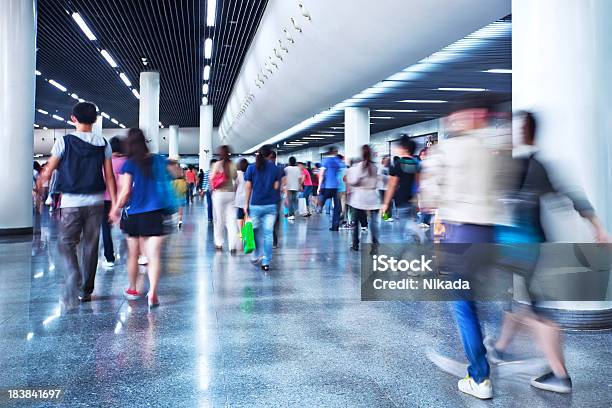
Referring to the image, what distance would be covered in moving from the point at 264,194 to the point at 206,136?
3250cm

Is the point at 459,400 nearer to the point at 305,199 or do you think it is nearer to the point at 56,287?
the point at 56,287

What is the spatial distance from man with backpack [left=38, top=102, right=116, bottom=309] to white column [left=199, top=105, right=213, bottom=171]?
34.1m

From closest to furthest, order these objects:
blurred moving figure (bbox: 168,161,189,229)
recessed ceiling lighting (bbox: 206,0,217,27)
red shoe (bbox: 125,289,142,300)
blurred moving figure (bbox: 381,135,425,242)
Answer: red shoe (bbox: 125,289,142,300), blurred moving figure (bbox: 168,161,189,229), blurred moving figure (bbox: 381,135,425,242), recessed ceiling lighting (bbox: 206,0,217,27)

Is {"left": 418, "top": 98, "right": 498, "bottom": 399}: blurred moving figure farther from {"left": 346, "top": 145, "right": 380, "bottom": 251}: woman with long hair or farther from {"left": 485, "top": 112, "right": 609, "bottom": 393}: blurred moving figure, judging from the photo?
{"left": 346, "top": 145, "right": 380, "bottom": 251}: woman with long hair

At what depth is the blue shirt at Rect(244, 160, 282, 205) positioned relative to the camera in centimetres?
838

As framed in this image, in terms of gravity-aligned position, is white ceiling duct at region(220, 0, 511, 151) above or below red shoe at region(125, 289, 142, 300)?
above

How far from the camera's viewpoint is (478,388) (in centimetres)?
353

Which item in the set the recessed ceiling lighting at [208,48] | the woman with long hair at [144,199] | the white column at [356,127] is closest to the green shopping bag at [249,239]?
the woman with long hair at [144,199]

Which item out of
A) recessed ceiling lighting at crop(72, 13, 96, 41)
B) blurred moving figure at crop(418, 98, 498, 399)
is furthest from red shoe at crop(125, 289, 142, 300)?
recessed ceiling lighting at crop(72, 13, 96, 41)

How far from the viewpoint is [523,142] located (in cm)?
393

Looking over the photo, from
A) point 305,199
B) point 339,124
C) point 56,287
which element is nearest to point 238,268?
point 56,287

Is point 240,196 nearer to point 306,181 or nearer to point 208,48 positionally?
point 306,181

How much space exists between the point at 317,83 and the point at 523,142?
542 inches

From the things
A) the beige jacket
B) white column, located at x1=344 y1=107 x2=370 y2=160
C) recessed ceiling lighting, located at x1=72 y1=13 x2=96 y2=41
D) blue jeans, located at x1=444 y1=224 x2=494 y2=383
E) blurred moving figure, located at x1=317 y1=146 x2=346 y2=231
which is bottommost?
blue jeans, located at x1=444 y1=224 x2=494 y2=383
